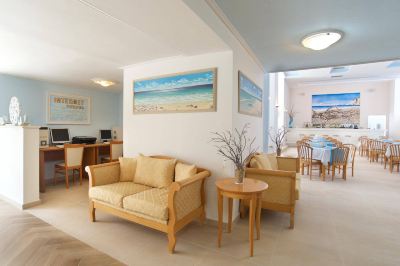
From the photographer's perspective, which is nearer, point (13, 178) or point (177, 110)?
point (177, 110)

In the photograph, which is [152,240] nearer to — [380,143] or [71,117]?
[71,117]

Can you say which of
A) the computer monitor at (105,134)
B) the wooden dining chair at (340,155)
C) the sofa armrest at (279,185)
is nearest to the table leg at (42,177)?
the computer monitor at (105,134)

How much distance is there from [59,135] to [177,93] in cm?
375

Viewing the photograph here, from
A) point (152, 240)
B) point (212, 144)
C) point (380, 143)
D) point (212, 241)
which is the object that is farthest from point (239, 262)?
Result: point (380, 143)

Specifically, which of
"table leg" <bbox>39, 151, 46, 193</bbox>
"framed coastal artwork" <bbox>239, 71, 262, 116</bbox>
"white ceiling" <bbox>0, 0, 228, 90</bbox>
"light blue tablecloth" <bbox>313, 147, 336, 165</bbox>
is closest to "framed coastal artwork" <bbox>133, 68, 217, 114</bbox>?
"white ceiling" <bbox>0, 0, 228, 90</bbox>

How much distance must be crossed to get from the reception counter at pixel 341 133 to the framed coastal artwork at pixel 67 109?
29.7 ft

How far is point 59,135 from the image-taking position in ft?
16.9

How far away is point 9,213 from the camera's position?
3107mm

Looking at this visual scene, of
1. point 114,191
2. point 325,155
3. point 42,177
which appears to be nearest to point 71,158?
point 42,177

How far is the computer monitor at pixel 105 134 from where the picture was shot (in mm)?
6168

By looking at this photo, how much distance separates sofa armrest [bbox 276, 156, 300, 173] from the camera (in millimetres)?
3738

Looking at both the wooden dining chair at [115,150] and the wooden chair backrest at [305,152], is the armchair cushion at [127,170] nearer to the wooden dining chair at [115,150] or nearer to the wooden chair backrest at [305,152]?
the wooden dining chair at [115,150]

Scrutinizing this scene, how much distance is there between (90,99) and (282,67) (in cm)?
510

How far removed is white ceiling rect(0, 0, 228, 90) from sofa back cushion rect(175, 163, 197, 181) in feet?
4.92
